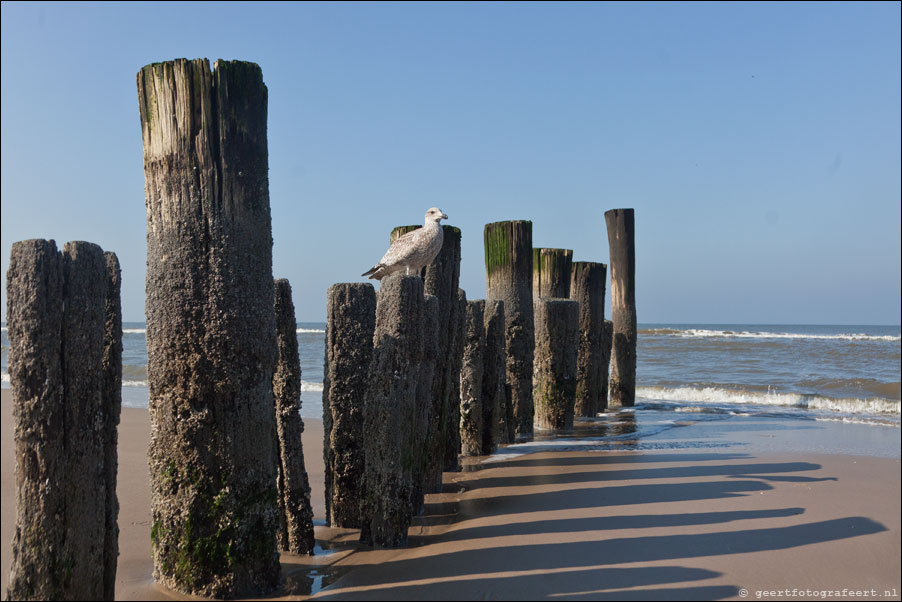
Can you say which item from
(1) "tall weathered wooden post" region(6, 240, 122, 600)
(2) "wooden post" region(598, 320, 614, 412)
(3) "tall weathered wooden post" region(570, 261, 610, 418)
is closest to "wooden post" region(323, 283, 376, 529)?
(1) "tall weathered wooden post" region(6, 240, 122, 600)

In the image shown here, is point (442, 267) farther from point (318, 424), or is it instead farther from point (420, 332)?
point (318, 424)

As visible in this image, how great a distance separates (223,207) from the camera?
13.9 ft

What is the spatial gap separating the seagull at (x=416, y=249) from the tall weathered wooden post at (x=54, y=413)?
3.42 metres

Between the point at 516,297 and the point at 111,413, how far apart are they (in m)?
7.15

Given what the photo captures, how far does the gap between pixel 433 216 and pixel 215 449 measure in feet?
12.0

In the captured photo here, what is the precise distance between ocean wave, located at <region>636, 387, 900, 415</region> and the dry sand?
24.4ft

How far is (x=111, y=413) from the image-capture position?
3.70 m

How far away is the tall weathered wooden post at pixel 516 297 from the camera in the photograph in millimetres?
10234

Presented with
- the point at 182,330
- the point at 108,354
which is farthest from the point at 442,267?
the point at 108,354

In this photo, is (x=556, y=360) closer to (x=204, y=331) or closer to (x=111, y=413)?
(x=204, y=331)

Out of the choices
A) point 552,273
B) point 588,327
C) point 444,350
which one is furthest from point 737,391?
point 444,350

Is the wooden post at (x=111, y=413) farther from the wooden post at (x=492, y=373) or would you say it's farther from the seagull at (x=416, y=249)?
the wooden post at (x=492, y=373)

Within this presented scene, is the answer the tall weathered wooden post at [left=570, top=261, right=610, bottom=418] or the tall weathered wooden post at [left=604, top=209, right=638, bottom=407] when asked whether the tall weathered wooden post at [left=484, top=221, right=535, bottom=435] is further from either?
the tall weathered wooden post at [left=604, top=209, right=638, bottom=407]

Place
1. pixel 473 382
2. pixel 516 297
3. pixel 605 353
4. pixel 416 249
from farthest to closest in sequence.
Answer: pixel 605 353, pixel 516 297, pixel 473 382, pixel 416 249
